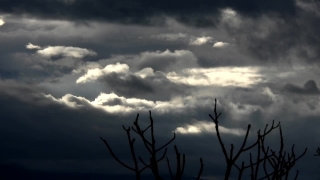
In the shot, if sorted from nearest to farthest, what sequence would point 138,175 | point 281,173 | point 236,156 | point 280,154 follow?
point 138,175
point 236,156
point 281,173
point 280,154

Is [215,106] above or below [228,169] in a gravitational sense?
above

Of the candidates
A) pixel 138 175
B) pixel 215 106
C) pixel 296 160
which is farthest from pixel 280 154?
pixel 138 175

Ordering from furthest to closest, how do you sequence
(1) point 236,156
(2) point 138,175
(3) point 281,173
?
(3) point 281,173, (1) point 236,156, (2) point 138,175

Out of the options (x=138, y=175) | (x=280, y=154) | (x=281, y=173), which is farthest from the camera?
(x=280, y=154)

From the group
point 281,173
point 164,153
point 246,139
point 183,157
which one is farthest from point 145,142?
point 281,173

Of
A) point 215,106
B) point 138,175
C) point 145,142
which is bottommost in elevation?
point 138,175

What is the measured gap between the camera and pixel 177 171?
11.0 meters

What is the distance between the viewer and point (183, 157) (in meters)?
11.0

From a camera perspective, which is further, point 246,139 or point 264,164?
point 264,164

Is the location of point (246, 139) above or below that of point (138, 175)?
above

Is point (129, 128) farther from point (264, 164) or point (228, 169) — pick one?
point (264, 164)

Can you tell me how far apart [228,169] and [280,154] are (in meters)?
2.77

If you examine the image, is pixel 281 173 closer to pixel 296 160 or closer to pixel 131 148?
pixel 296 160

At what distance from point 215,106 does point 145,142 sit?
1.88m
